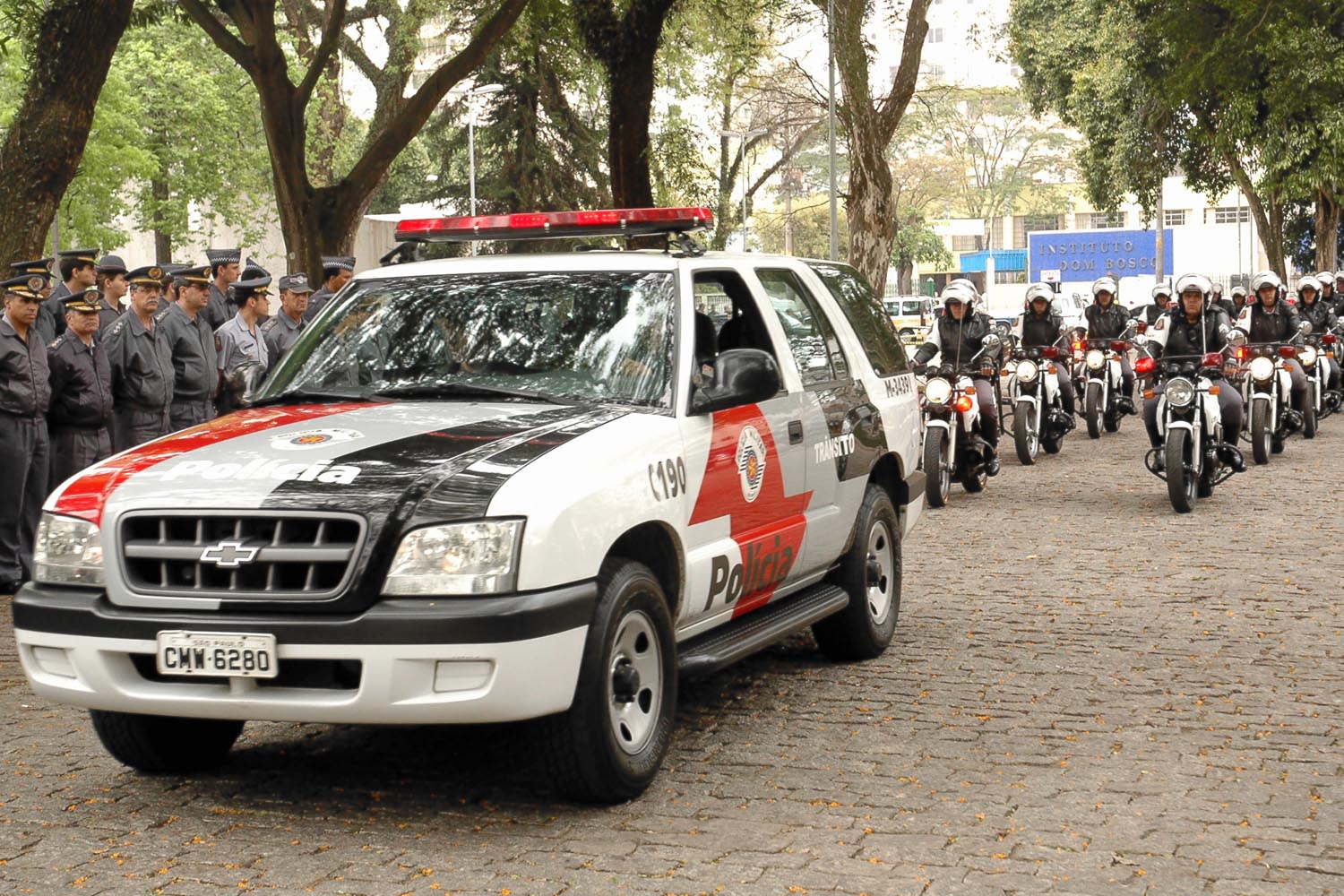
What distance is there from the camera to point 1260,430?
61.2 feet

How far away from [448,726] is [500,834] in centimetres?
153

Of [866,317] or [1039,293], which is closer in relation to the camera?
[866,317]

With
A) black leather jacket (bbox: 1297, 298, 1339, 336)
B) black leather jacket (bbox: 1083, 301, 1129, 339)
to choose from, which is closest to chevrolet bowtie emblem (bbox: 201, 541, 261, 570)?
black leather jacket (bbox: 1083, 301, 1129, 339)

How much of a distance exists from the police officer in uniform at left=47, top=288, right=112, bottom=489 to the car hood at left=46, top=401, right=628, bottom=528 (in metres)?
5.02

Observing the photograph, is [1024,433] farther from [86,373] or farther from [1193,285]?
[86,373]

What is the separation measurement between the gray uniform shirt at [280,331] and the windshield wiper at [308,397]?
20.7ft

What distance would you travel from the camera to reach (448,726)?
723cm

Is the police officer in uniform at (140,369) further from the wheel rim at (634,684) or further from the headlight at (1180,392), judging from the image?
the headlight at (1180,392)

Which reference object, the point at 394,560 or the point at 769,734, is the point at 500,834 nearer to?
the point at 394,560

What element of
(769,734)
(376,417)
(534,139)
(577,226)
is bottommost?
(769,734)

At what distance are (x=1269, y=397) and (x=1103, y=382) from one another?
4.17 m

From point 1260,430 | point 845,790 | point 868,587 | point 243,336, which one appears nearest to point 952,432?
point 1260,430

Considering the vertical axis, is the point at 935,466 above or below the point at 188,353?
below

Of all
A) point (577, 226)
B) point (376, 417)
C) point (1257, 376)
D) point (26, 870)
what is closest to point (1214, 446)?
point (1257, 376)
